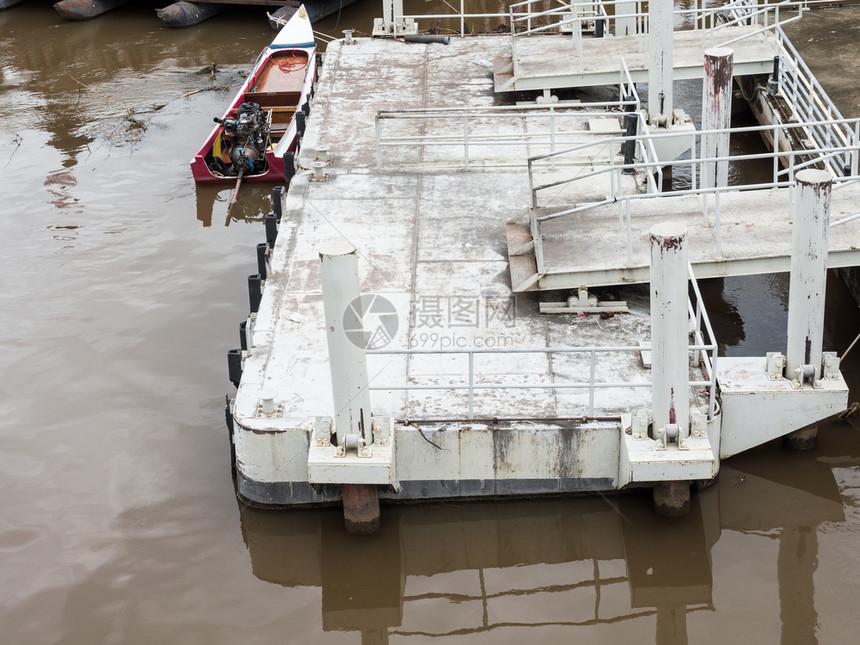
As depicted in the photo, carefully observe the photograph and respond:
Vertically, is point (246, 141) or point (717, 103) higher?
point (717, 103)

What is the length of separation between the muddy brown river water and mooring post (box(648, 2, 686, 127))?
292 centimetres

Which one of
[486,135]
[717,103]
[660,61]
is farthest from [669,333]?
[486,135]

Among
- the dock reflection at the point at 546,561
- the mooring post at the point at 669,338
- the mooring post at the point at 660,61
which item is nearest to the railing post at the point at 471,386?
the dock reflection at the point at 546,561

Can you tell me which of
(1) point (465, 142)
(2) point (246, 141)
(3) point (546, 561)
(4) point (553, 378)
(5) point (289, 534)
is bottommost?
(3) point (546, 561)

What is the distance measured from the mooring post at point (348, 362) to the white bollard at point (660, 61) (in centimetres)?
823

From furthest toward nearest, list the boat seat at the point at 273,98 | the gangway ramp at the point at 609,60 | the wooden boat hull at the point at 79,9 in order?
the wooden boat hull at the point at 79,9, the boat seat at the point at 273,98, the gangway ramp at the point at 609,60

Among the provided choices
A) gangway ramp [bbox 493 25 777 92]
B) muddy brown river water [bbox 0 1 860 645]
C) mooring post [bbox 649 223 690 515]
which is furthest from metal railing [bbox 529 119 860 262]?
mooring post [bbox 649 223 690 515]

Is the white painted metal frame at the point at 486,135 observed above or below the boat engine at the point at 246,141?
above

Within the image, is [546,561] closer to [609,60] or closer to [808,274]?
[808,274]

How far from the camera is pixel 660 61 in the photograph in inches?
646

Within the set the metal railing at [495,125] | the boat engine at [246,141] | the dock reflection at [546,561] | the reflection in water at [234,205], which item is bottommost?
the dock reflection at [546,561]

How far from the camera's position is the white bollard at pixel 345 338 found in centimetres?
945

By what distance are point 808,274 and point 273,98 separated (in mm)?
14377

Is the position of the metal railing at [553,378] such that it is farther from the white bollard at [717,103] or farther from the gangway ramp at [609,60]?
the gangway ramp at [609,60]
